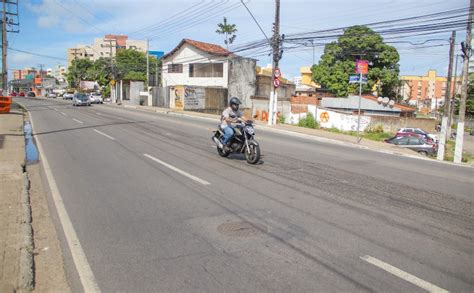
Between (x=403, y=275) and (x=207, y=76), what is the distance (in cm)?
4371

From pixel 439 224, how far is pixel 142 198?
479 centimetres

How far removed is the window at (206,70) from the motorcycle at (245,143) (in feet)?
114

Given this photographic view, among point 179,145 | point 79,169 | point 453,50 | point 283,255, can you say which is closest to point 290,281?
point 283,255

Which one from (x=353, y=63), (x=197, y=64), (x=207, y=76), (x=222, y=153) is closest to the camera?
(x=222, y=153)

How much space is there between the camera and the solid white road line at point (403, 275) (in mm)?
3926

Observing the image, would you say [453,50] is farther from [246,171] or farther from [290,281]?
[290,281]

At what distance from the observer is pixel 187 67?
48.5 meters

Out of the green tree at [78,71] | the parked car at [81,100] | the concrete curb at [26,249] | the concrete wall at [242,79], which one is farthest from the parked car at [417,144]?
the green tree at [78,71]

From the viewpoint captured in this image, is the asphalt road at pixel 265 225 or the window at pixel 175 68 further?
the window at pixel 175 68

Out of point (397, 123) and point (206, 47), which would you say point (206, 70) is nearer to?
point (206, 47)

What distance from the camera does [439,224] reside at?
5953 mm

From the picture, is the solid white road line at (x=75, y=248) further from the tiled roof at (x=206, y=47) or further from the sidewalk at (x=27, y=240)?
the tiled roof at (x=206, y=47)

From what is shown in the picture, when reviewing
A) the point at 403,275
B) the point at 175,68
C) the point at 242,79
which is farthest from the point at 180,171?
the point at 175,68

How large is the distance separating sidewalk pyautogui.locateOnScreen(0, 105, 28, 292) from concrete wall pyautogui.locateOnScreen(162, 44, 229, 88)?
3411 cm
